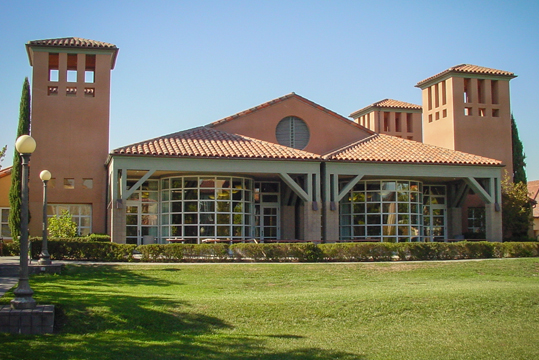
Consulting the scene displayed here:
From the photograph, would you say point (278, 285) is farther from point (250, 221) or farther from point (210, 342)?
point (250, 221)

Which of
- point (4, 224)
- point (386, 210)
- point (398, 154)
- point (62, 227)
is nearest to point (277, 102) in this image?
point (398, 154)

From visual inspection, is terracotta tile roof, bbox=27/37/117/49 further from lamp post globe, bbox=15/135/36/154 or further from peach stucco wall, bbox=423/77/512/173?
lamp post globe, bbox=15/135/36/154

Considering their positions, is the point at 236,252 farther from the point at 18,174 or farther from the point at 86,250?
the point at 18,174

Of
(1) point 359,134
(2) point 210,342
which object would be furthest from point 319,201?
(2) point 210,342

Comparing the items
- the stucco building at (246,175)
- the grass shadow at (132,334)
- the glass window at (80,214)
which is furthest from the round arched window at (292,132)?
the grass shadow at (132,334)

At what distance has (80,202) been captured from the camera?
29641mm

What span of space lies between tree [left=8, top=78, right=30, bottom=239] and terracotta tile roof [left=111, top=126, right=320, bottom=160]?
6942mm

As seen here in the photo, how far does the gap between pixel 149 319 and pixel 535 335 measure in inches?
320

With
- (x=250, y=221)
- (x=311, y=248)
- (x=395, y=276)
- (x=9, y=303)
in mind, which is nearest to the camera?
(x=9, y=303)

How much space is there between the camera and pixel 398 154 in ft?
94.5

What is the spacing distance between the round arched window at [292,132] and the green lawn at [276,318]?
13.3 metres

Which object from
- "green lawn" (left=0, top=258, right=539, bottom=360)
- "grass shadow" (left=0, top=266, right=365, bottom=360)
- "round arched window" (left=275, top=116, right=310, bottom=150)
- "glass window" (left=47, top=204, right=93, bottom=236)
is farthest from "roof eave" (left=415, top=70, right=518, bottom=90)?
"grass shadow" (left=0, top=266, right=365, bottom=360)

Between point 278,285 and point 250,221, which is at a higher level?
point 250,221

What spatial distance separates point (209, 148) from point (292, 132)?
6.39m
